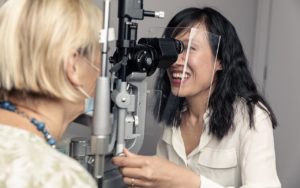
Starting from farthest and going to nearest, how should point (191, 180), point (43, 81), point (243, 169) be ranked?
point (243, 169)
point (191, 180)
point (43, 81)

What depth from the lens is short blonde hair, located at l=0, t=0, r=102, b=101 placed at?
0.76 metres

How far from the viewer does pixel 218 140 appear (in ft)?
4.46

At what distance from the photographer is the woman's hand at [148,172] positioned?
1.02m

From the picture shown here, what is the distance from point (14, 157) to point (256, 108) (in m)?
0.90

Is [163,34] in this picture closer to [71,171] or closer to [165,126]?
[165,126]

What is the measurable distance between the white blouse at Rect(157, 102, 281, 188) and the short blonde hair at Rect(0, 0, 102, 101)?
0.64 m

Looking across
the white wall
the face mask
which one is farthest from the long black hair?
the white wall

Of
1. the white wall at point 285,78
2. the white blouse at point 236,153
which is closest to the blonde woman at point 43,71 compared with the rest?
the white blouse at point 236,153

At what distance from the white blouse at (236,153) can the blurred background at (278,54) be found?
81cm

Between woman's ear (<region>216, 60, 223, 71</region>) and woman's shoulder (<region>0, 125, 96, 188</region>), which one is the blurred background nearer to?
woman's ear (<region>216, 60, 223, 71</region>)

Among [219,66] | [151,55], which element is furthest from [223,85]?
[151,55]

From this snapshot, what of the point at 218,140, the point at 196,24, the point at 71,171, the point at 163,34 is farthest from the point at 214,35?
the point at 71,171

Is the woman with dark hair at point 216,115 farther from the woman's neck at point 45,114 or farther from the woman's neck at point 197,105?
the woman's neck at point 45,114

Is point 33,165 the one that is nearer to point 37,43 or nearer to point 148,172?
point 37,43
